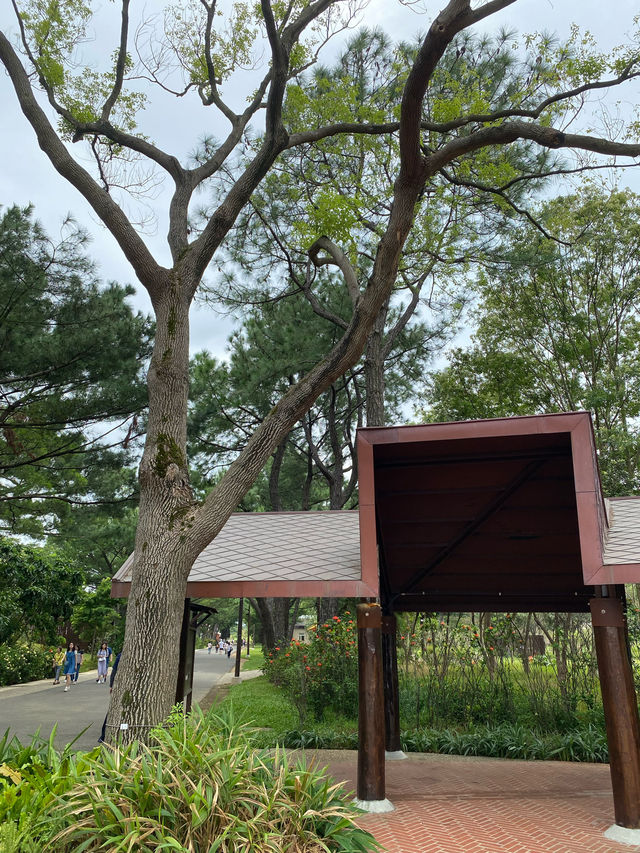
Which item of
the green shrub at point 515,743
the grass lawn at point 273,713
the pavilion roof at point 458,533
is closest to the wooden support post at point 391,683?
the pavilion roof at point 458,533

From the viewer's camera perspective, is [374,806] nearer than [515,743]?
Yes

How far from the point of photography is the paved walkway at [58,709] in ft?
34.1

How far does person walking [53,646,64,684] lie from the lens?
20.3 metres

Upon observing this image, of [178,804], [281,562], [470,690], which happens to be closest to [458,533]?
[281,562]

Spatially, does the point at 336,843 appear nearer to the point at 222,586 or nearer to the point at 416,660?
the point at 222,586

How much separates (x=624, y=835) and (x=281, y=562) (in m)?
3.72

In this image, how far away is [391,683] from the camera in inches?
328

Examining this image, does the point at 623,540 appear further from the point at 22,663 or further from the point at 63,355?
the point at 22,663

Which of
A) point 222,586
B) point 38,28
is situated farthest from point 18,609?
point 38,28

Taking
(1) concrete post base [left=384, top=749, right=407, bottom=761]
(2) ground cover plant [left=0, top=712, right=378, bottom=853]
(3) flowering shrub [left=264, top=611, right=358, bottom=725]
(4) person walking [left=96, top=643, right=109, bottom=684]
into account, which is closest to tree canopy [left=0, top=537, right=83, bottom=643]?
(4) person walking [left=96, top=643, right=109, bottom=684]

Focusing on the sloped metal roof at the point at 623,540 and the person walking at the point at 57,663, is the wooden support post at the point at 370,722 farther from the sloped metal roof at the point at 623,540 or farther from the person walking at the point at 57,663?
the person walking at the point at 57,663

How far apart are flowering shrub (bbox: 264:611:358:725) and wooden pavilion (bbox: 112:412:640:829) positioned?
114 inches

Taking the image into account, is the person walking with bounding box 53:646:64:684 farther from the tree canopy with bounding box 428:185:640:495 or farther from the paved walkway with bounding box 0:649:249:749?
the tree canopy with bounding box 428:185:640:495

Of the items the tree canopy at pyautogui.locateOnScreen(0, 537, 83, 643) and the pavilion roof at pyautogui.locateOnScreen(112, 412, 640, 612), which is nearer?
the pavilion roof at pyautogui.locateOnScreen(112, 412, 640, 612)
